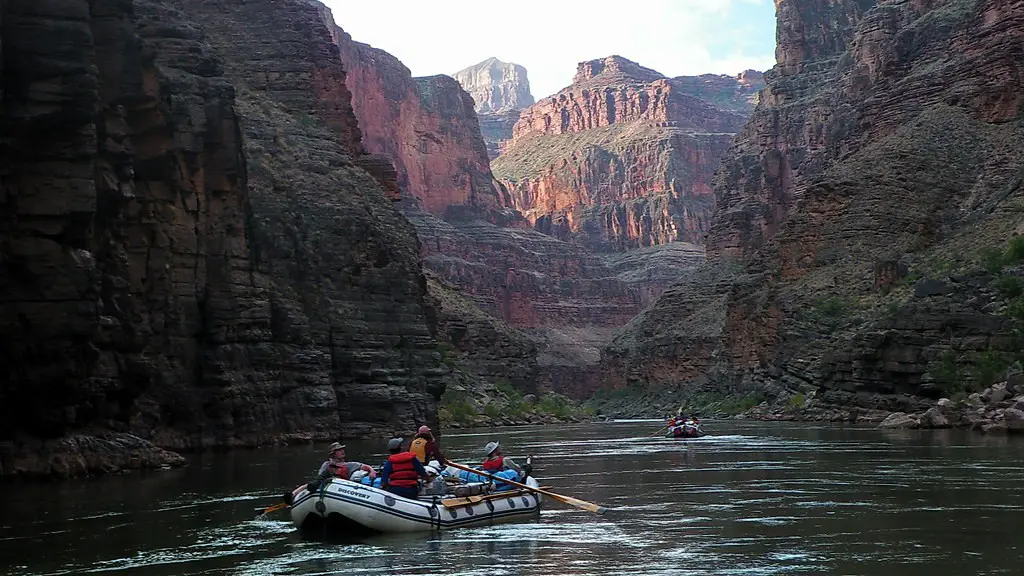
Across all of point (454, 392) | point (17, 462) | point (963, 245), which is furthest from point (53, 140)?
point (454, 392)

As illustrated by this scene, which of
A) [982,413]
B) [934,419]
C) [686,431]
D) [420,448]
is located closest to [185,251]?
[686,431]

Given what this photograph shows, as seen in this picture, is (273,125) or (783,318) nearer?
(273,125)

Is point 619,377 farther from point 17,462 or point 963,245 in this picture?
point 17,462

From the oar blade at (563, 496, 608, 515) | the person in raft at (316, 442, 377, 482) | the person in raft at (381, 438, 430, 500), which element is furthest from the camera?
the oar blade at (563, 496, 608, 515)

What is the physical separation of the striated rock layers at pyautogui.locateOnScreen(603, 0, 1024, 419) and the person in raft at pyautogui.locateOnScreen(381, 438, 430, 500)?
41084 millimetres

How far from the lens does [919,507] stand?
29.5m

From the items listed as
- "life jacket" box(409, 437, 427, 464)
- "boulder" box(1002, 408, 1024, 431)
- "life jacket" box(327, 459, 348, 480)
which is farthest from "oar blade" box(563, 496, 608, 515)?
"boulder" box(1002, 408, 1024, 431)

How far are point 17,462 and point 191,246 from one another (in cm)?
1928

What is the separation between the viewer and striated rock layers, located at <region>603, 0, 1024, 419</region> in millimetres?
69000

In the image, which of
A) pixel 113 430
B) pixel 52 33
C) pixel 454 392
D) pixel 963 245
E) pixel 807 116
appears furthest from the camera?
pixel 807 116

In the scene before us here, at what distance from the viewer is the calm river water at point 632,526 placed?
23109mm

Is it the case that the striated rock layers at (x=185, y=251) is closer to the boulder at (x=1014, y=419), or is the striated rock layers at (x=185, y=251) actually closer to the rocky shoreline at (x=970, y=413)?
the rocky shoreline at (x=970, y=413)

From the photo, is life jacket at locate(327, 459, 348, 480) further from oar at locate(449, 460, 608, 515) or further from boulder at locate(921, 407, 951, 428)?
boulder at locate(921, 407, 951, 428)

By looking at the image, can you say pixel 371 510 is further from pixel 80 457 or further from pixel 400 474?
pixel 80 457
